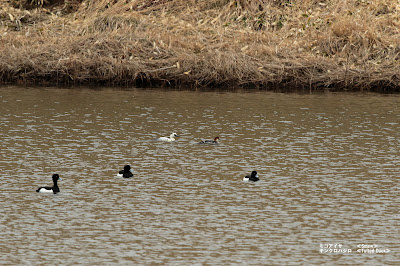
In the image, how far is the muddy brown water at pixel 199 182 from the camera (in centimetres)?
1455

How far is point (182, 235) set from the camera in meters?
15.2

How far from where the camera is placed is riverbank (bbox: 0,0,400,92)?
118 feet

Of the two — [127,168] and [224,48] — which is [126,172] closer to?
[127,168]

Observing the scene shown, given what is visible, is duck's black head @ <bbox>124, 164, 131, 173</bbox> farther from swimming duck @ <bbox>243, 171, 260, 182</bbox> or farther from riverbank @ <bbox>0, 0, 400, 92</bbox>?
riverbank @ <bbox>0, 0, 400, 92</bbox>

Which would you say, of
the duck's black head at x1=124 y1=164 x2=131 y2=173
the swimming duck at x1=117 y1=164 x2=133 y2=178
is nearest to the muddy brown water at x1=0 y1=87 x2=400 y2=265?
the swimming duck at x1=117 y1=164 x2=133 y2=178

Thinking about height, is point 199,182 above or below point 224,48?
below

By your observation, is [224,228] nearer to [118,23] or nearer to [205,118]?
[205,118]

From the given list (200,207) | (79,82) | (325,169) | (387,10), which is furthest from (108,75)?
(200,207)

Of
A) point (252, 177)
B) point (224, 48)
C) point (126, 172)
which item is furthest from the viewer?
point (224, 48)

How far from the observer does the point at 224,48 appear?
37.6m

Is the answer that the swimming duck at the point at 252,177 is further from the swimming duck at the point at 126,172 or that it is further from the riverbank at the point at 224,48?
the riverbank at the point at 224,48

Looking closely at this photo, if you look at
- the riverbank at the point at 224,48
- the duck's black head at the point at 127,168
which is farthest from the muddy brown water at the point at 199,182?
the riverbank at the point at 224,48

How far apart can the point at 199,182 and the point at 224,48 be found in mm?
18906

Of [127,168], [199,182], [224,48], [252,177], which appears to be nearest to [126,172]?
[127,168]
